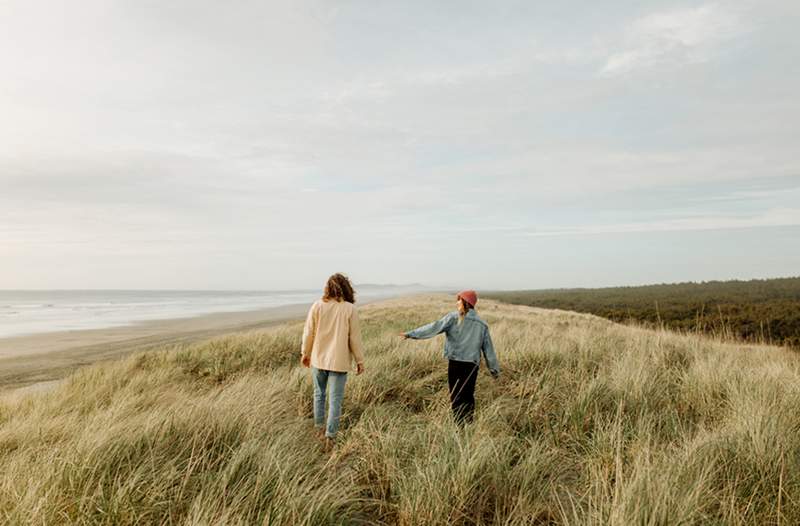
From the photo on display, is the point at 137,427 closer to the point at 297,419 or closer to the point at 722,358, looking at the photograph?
the point at 297,419

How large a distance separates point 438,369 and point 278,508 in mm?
5136

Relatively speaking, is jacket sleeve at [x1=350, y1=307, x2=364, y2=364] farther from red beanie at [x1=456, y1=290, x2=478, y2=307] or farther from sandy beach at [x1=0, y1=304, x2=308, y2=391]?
sandy beach at [x1=0, y1=304, x2=308, y2=391]

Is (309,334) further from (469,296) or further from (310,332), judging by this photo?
(469,296)

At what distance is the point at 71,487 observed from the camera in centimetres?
324

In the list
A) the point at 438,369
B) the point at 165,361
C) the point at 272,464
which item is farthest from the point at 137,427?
the point at 165,361

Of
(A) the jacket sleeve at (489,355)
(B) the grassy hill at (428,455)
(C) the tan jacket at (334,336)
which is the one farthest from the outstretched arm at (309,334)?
(A) the jacket sleeve at (489,355)

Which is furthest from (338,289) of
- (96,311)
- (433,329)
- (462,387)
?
(96,311)

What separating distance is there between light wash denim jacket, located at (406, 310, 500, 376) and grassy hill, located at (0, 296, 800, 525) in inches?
25.4

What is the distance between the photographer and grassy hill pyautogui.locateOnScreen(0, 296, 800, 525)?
3.09 m

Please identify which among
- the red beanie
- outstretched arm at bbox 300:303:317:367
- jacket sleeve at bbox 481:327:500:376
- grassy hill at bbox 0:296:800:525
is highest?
the red beanie

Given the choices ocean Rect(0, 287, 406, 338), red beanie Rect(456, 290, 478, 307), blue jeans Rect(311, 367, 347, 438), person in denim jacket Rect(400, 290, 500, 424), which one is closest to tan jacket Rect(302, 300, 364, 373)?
blue jeans Rect(311, 367, 347, 438)

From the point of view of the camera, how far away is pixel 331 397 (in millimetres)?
5203

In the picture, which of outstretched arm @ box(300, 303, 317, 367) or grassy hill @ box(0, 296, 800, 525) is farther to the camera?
outstretched arm @ box(300, 303, 317, 367)

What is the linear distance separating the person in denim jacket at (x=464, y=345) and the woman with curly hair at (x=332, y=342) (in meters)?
0.67
